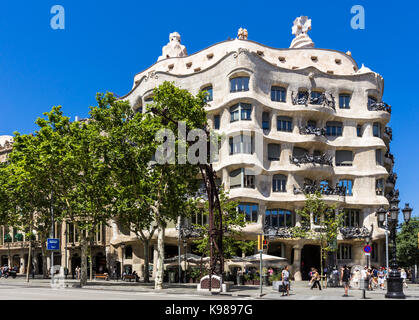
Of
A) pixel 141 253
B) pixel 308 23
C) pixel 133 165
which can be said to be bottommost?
pixel 141 253

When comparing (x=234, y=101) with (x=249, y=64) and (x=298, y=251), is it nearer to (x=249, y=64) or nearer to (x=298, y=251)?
(x=249, y=64)

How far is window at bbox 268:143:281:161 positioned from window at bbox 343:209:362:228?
899cm

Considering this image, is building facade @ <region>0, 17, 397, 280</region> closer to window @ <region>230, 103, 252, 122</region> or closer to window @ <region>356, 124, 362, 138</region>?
window @ <region>230, 103, 252, 122</region>

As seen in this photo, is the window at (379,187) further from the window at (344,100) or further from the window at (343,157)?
the window at (344,100)

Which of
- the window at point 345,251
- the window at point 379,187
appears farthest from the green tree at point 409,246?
the window at point 345,251

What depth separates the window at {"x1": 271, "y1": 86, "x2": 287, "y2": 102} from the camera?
5056cm

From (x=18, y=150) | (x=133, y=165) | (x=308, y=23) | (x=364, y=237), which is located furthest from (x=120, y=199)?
(x=308, y=23)

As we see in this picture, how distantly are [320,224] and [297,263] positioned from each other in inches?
340

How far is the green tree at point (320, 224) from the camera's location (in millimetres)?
39594

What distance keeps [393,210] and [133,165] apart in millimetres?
17071

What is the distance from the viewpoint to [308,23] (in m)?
61.1

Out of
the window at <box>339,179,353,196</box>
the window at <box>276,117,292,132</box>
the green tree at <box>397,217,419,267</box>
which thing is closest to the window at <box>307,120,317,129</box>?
the window at <box>276,117,292,132</box>

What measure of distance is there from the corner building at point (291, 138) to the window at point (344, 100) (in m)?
0.10

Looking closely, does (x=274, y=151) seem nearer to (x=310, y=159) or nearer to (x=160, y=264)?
(x=310, y=159)
